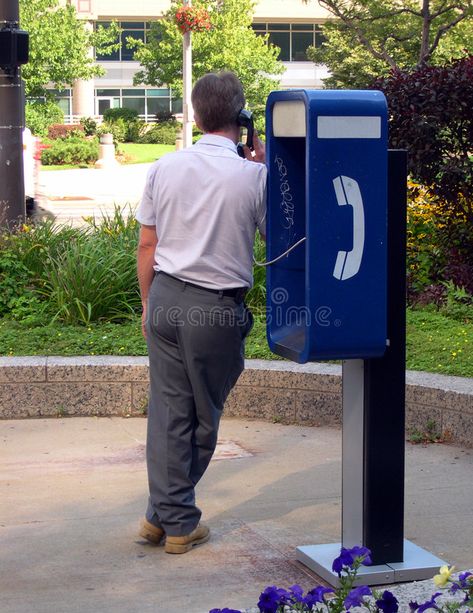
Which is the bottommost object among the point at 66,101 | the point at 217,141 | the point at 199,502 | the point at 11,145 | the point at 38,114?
the point at 199,502

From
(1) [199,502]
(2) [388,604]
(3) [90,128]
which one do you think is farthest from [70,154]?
(2) [388,604]

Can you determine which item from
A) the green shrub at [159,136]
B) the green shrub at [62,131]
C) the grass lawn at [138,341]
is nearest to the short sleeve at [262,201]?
the grass lawn at [138,341]

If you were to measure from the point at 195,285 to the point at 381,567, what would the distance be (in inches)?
51.0

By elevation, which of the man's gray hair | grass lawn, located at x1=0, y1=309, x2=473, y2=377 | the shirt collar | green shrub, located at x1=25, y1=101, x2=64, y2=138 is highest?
green shrub, located at x1=25, y1=101, x2=64, y2=138

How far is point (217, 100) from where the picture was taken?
404cm

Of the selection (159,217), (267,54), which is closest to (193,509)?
→ (159,217)

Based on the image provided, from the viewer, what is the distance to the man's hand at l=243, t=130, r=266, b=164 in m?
4.31

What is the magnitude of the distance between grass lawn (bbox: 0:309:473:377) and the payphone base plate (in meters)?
2.24

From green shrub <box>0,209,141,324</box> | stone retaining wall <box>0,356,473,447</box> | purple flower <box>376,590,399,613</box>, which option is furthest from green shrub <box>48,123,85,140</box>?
purple flower <box>376,590,399,613</box>

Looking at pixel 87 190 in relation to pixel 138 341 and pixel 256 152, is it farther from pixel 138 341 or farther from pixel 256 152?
pixel 256 152

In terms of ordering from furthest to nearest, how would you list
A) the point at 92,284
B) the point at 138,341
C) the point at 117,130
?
the point at 117,130 < the point at 92,284 < the point at 138,341

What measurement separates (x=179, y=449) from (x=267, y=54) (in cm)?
4610

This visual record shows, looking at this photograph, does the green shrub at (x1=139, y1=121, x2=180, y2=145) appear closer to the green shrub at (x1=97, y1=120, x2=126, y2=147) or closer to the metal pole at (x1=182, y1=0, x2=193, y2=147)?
the green shrub at (x1=97, y1=120, x2=126, y2=147)

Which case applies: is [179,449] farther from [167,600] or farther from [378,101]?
[378,101]
